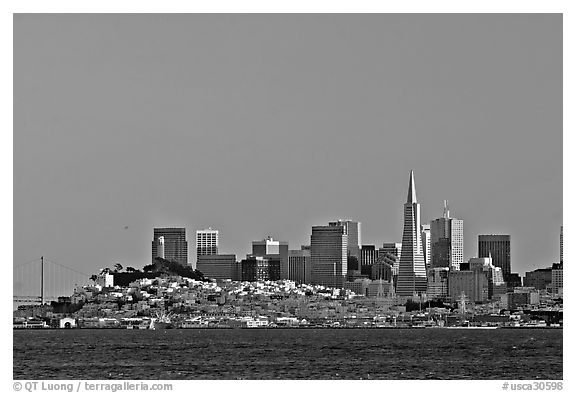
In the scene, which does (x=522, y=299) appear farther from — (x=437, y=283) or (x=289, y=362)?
(x=289, y=362)

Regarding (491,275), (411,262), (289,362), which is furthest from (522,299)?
(289,362)

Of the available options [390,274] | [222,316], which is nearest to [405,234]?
[390,274]

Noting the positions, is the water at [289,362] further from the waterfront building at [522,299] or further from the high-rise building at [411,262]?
the high-rise building at [411,262]

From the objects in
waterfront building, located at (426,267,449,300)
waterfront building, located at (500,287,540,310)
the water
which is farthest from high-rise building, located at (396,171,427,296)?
the water

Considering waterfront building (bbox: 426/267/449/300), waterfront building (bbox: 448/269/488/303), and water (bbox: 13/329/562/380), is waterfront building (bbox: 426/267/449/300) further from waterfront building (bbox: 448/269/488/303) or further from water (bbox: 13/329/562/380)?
water (bbox: 13/329/562/380)

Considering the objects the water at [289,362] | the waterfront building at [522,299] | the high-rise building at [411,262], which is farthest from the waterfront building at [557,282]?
the water at [289,362]
